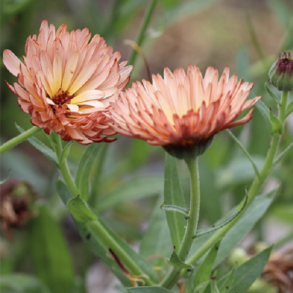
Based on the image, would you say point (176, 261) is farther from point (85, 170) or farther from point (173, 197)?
point (85, 170)

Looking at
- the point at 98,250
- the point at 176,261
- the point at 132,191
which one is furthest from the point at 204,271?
the point at 132,191

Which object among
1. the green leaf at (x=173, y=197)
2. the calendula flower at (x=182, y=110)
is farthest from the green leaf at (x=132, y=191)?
the calendula flower at (x=182, y=110)

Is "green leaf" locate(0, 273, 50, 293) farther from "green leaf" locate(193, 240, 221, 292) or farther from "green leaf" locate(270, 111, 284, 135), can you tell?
"green leaf" locate(270, 111, 284, 135)

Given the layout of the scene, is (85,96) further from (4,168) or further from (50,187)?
(4,168)

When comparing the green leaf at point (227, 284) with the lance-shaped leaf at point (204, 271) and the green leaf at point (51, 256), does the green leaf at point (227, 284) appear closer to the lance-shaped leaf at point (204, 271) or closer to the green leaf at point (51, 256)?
the lance-shaped leaf at point (204, 271)

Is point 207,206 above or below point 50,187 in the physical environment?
below

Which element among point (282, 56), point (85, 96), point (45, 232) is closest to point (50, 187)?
point (45, 232)
